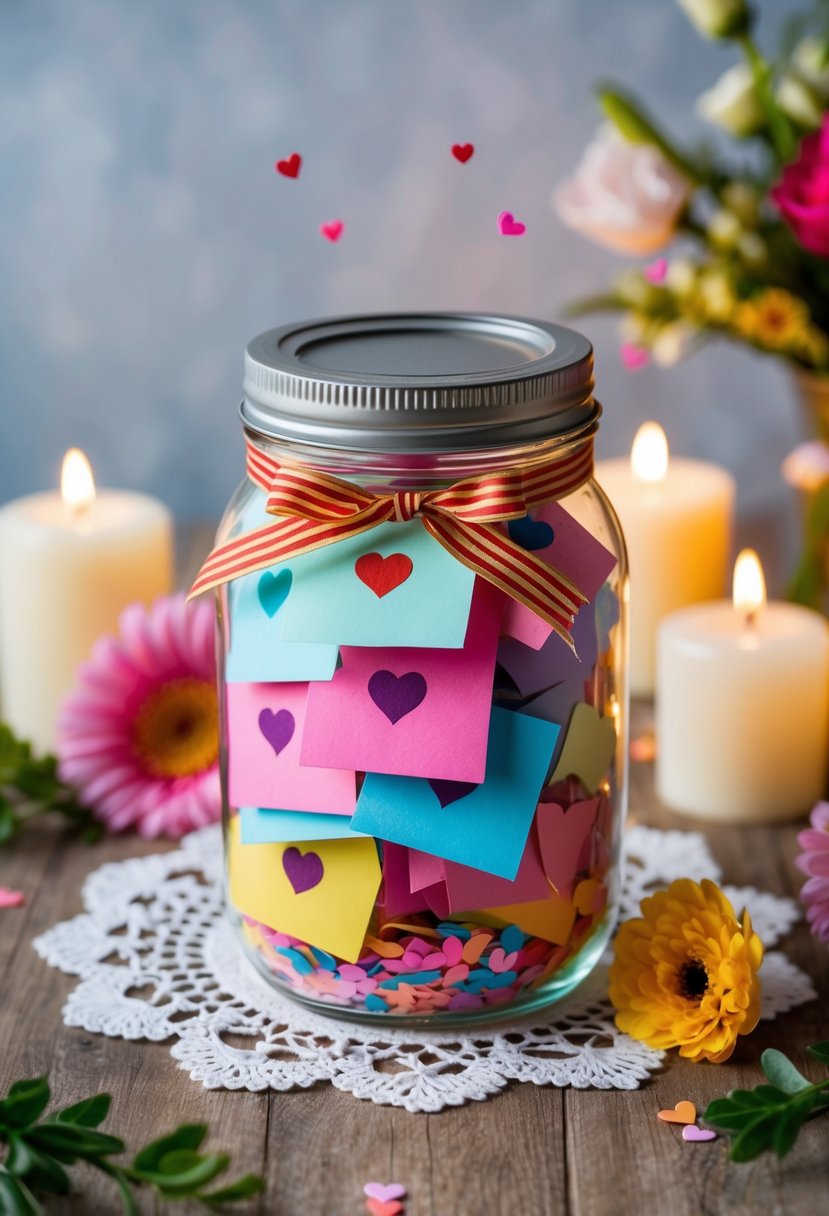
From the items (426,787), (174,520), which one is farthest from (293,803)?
(174,520)

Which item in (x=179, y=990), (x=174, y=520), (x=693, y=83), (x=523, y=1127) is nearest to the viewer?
(x=523, y=1127)

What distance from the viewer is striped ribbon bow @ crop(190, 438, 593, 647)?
2.00 ft

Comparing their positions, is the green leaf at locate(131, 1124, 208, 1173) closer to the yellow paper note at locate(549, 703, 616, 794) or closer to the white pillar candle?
the yellow paper note at locate(549, 703, 616, 794)

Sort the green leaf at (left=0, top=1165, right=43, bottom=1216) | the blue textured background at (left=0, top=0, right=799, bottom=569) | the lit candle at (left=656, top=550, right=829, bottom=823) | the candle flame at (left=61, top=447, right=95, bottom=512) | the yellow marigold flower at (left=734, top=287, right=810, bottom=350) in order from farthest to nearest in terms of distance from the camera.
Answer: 1. the blue textured background at (left=0, top=0, right=799, bottom=569)
2. the yellow marigold flower at (left=734, top=287, right=810, bottom=350)
3. the candle flame at (left=61, top=447, right=95, bottom=512)
4. the lit candle at (left=656, top=550, right=829, bottom=823)
5. the green leaf at (left=0, top=1165, right=43, bottom=1216)

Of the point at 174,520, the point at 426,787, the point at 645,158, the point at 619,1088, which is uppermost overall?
the point at 645,158

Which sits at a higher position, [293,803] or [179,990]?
[293,803]

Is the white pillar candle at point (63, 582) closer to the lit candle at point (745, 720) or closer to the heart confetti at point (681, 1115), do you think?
the lit candle at point (745, 720)

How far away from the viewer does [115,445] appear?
1.47 metres

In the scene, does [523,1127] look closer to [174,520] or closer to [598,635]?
[598,635]

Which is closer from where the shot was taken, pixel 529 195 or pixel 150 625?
pixel 150 625

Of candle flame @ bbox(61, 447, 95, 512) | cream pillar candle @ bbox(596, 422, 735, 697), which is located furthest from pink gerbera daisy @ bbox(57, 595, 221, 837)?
cream pillar candle @ bbox(596, 422, 735, 697)

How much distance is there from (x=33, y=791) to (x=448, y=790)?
1.21ft

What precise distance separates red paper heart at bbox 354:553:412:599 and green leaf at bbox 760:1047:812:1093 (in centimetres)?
25

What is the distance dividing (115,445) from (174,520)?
4.0 inches
